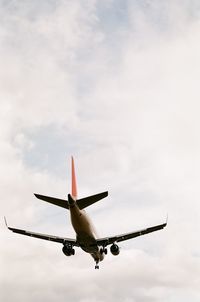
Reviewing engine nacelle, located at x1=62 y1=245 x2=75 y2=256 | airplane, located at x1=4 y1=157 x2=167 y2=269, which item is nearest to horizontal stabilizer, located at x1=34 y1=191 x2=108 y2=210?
airplane, located at x1=4 y1=157 x2=167 y2=269

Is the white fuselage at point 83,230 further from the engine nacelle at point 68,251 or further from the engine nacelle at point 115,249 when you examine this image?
the engine nacelle at point 115,249

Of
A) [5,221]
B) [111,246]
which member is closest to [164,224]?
[111,246]

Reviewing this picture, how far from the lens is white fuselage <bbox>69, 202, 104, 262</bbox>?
135 feet

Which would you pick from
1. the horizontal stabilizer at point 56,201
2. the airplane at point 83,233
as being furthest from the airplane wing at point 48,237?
the horizontal stabilizer at point 56,201

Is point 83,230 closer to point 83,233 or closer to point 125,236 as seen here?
point 83,233

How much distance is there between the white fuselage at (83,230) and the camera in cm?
4106

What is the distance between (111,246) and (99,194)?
1264 cm

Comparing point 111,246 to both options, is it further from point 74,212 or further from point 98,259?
point 74,212

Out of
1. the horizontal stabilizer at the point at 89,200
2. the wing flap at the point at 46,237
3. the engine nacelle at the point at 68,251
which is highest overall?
the wing flap at the point at 46,237

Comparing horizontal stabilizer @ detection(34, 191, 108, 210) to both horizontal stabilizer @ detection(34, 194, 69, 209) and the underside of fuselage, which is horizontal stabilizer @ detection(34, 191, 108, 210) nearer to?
horizontal stabilizer @ detection(34, 194, 69, 209)

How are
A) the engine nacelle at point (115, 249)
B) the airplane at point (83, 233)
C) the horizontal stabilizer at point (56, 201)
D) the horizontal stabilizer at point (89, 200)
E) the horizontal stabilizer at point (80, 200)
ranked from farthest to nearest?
1. the engine nacelle at point (115, 249)
2. the airplane at point (83, 233)
3. the horizontal stabilizer at point (56, 201)
4. the horizontal stabilizer at point (80, 200)
5. the horizontal stabilizer at point (89, 200)

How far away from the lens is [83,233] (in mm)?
43125

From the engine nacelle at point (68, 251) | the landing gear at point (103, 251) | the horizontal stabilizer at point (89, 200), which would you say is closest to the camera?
the horizontal stabilizer at point (89, 200)

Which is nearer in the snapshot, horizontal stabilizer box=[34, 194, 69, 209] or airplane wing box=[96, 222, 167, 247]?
horizontal stabilizer box=[34, 194, 69, 209]
